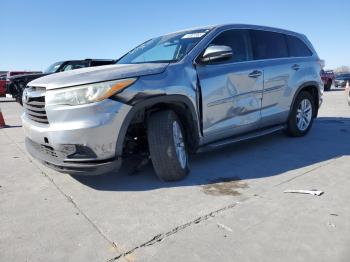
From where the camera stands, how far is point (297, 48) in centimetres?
614

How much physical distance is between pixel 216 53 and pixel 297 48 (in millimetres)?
2636

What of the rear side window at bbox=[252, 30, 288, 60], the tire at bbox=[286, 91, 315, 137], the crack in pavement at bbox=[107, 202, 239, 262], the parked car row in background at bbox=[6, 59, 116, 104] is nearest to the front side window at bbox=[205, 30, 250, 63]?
the rear side window at bbox=[252, 30, 288, 60]

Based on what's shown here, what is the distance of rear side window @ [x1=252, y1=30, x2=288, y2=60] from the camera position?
17.2 ft

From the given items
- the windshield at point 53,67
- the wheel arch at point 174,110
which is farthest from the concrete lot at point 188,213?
the windshield at point 53,67

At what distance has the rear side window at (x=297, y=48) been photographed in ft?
19.7

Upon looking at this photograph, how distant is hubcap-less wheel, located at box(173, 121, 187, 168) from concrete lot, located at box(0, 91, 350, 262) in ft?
0.83

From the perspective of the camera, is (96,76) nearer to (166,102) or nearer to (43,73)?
(166,102)

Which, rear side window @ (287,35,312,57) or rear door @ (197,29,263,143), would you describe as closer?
rear door @ (197,29,263,143)

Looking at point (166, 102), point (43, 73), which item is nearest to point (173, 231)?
point (166, 102)

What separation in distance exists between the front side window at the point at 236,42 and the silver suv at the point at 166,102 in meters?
0.01

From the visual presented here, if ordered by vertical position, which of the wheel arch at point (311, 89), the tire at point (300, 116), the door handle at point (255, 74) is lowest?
the tire at point (300, 116)

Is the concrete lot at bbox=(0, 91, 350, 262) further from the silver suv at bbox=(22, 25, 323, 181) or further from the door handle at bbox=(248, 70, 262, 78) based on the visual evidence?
the door handle at bbox=(248, 70, 262, 78)

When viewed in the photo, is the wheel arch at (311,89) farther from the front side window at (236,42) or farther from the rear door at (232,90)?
the front side window at (236,42)

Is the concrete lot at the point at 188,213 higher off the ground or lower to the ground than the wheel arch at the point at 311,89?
lower
